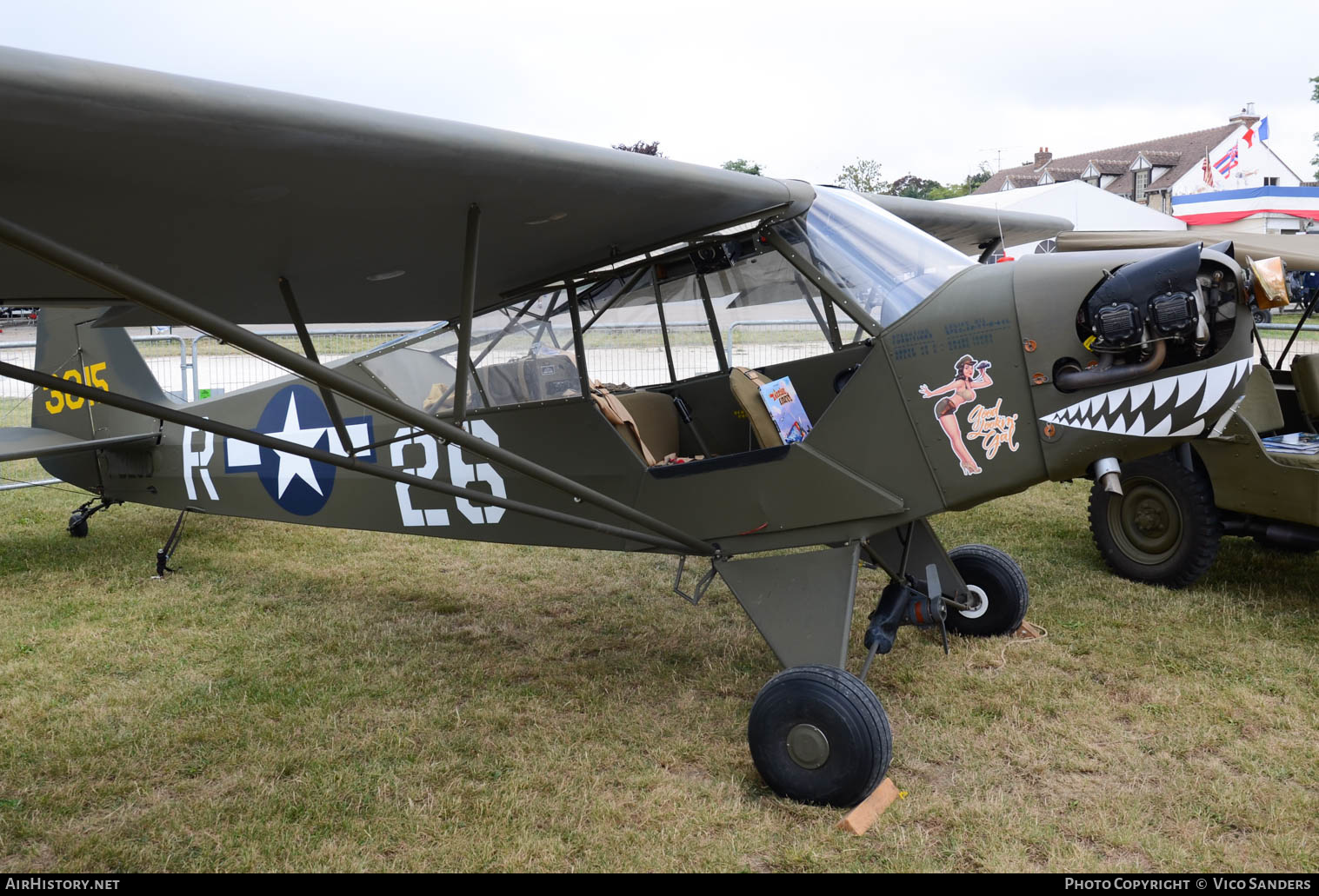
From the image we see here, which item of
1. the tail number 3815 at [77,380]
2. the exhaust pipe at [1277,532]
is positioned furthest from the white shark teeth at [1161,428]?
the tail number 3815 at [77,380]

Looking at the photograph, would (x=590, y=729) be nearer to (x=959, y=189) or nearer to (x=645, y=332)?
(x=645, y=332)

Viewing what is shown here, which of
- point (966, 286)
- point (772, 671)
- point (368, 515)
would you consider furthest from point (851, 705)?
point (368, 515)

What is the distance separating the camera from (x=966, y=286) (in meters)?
3.47

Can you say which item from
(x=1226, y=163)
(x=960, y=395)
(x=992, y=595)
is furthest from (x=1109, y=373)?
(x=1226, y=163)

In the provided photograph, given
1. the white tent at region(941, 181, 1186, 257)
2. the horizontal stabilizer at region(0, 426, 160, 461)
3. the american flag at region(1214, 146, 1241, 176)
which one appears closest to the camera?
the horizontal stabilizer at region(0, 426, 160, 461)

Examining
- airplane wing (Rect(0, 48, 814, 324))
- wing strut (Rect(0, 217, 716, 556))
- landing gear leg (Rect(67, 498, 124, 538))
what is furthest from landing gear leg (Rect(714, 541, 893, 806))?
landing gear leg (Rect(67, 498, 124, 538))

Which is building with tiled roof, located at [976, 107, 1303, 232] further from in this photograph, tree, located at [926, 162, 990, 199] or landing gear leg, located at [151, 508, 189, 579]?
landing gear leg, located at [151, 508, 189, 579]

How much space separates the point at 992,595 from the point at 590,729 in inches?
90.8

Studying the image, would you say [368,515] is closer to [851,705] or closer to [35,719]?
[35,719]

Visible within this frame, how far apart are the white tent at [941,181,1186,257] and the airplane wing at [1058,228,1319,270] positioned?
5.90 m

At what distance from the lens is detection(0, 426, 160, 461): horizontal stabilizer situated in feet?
20.2

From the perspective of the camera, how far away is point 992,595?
481 cm

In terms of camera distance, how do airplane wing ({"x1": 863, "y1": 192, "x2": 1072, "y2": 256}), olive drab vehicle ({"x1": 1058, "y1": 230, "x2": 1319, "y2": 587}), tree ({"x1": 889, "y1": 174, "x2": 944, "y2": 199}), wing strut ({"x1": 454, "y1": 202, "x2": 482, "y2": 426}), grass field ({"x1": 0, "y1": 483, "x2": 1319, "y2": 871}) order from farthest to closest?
tree ({"x1": 889, "y1": 174, "x2": 944, "y2": 199}) < airplane wing ({"x1": 863, "y1": 192, "x2": 1072, "y2": 256}) < olive drab vehicle ({"x1": 1058, "y1": 230, "x2": 1319, "y2": 587}) < wing strut ({"x1": 454, "y1": 202, "x2": 482, "y2": 426}) < grass field ({"x1": 0, "y1": 483, "x2": 1319, "y2": 871})

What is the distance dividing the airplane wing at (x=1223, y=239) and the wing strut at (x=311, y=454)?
4058mm
